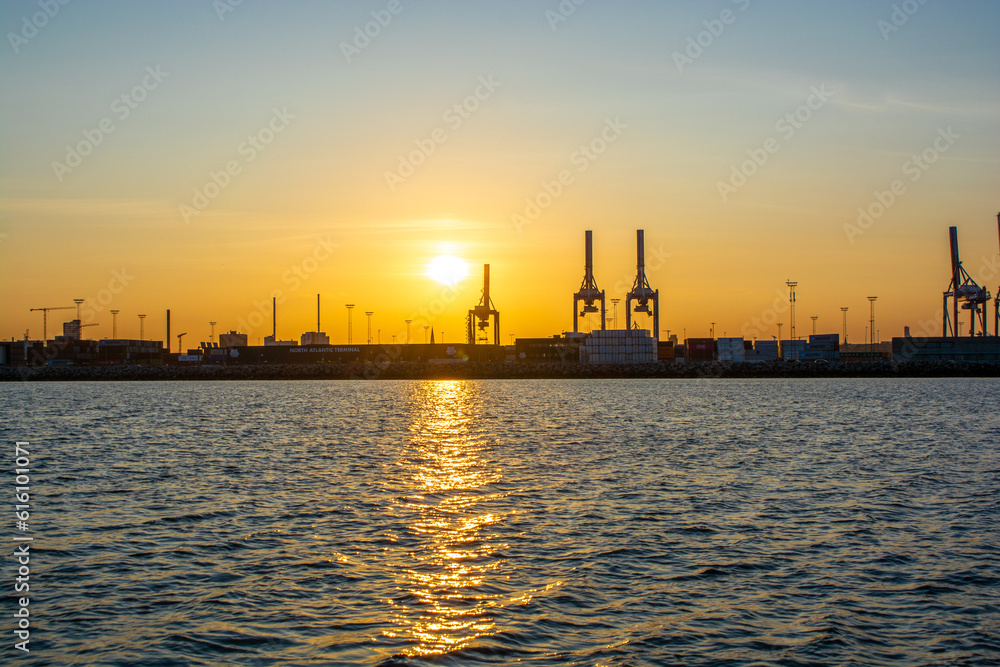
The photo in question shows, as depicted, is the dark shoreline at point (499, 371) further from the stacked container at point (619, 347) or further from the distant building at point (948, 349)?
the distant building at point (948, 349)

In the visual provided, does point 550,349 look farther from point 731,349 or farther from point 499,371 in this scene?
point 731,349

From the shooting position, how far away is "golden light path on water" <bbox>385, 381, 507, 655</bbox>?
11367 mm

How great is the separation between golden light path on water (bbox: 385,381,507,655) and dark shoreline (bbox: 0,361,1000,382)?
116 m

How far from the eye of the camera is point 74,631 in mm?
11312

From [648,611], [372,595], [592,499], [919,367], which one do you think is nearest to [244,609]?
[372,595]

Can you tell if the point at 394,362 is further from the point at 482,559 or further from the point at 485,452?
the point at 482,559

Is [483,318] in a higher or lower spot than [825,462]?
higher

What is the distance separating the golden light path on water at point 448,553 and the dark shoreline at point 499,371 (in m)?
116

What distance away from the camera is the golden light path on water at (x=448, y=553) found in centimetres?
1137

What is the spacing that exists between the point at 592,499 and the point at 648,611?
9.19 meters

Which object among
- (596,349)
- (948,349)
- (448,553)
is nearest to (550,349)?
(596,349)

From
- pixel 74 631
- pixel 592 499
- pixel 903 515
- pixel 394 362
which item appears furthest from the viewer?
pixel 394 362

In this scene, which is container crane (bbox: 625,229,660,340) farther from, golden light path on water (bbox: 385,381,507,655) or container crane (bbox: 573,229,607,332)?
golden light path on water (bbox: 385,381,507,655)

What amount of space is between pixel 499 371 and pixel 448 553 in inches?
5442
